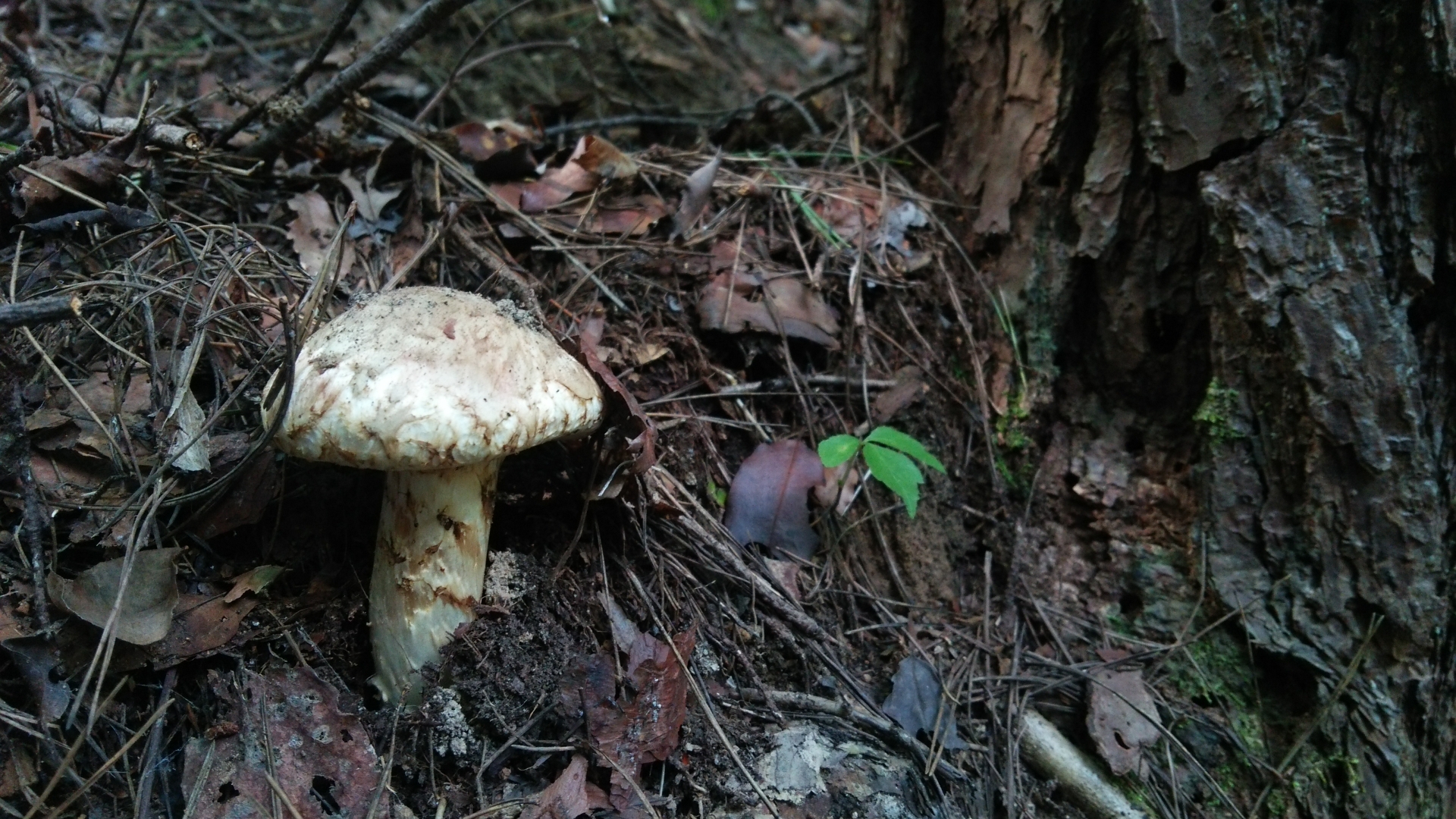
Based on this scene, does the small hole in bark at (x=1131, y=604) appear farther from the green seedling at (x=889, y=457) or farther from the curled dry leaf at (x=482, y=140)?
the curled dry leaf at (x=482, y=140)

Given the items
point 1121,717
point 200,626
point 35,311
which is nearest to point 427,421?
point 35,311

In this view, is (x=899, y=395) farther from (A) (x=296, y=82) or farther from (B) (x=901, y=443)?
(A) (x=296, y=82)

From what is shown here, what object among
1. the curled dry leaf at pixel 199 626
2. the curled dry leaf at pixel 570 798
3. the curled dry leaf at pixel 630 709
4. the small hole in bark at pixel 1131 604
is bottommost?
the curled dry leaf at pixel 570 798

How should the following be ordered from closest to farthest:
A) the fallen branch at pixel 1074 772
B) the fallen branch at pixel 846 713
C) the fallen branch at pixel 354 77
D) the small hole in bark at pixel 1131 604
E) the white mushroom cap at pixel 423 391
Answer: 1. the white mushroom cap at pixel 423 391
2. the fallen branch at pixel 846 713
3. the fallen branch at pixel 1074 772
4. the fallen branch at pixel 354 77
5. the small hole in bark at pixel 1131 604

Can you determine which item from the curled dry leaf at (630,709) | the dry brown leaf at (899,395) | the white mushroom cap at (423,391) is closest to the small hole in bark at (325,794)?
the curled dry leaf at (630,709)

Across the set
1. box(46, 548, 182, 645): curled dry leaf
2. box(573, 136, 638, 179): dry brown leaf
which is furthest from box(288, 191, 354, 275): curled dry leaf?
box(46, 548, 182, 645): curled dry leaf

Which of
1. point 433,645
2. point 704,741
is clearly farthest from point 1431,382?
point 433,645

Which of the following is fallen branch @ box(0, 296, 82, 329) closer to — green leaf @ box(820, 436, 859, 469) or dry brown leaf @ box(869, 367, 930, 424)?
green leaf @ box(820, 436, 859, 469)

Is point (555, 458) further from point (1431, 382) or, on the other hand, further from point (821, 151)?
point (1431, 382)
